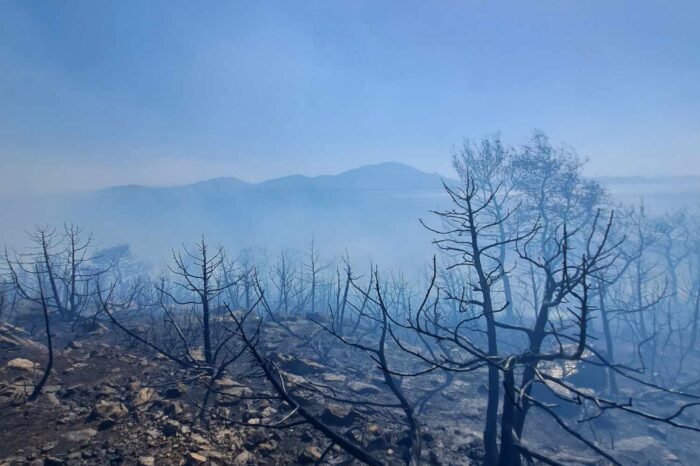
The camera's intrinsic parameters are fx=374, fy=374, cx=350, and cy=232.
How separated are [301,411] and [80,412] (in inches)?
188

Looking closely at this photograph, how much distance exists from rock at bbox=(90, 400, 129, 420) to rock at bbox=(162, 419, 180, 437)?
860mm

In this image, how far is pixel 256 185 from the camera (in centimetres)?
16038

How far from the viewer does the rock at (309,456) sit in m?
5.81

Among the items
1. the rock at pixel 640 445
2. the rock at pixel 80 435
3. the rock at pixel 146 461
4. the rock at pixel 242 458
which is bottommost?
the rock at pixel 640 445

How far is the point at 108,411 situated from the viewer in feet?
20.5

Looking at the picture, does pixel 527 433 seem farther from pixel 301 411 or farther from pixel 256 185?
pixel 256 185

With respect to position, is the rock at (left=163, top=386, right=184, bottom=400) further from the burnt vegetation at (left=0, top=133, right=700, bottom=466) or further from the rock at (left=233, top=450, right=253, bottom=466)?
the rock at (left=233, top=450, right=253, bottom=466)

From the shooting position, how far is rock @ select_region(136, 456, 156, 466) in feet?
16.8

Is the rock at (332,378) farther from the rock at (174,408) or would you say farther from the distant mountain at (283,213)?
the distant mountain at (283,213)

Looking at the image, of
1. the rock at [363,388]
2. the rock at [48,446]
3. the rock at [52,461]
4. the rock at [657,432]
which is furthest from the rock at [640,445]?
the rock at [48,446]

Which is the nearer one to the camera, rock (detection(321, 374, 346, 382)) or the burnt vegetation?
the burnt vegetation

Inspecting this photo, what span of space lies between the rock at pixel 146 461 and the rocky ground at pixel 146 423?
14 mm

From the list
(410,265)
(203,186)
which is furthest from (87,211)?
(410,265)

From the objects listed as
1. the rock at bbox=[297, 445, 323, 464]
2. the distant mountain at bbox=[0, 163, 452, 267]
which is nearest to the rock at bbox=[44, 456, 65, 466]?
the rock at bbox=[297, 445, 323, 464]
